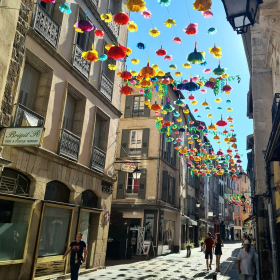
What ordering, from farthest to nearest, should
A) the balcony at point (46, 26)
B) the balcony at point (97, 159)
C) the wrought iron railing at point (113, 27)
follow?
the wrought iron railing at point (113, 27) → the balcony at point (97, 159) → the balcony at point (46, 26)

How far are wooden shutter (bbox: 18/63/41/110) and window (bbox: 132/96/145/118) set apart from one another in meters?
14.2

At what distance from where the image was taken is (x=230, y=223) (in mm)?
61344

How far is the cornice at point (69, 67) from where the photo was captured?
26.5 ft

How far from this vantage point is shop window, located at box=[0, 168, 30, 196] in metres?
7.04

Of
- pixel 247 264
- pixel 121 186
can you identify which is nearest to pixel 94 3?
pixel 247 264

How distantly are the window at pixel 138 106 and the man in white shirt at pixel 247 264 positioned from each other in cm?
1600

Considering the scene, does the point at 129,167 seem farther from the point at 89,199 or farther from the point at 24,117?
the point at 24,117

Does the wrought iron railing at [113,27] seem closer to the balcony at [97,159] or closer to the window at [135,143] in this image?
the balcony at [97,159]

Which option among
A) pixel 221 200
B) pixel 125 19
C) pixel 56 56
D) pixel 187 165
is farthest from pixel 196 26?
pixel 221 200

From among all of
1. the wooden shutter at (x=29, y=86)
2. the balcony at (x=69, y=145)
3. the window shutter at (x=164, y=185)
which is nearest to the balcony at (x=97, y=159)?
the balcony at (x=69, y=145)

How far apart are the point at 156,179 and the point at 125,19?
1532 centimetres

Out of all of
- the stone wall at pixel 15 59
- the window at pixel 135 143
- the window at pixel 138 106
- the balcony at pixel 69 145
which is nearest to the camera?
the stone wall at pixel 15 59

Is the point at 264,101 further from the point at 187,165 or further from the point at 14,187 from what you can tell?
the point at 187,165

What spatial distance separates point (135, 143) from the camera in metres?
22.2
